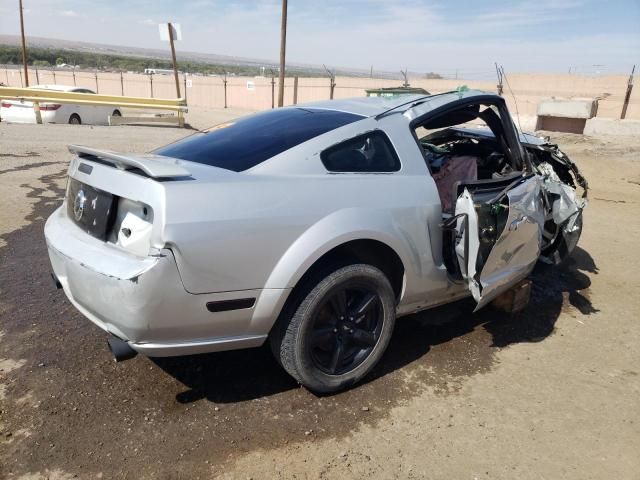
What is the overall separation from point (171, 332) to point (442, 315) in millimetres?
2466

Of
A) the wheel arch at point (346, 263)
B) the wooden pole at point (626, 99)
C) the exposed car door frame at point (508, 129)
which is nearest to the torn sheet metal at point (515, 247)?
the exposed car door frame at point (508, 129)

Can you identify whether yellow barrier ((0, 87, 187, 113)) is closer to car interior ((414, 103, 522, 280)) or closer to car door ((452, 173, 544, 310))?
car interior ((414, 103, 522, 280))

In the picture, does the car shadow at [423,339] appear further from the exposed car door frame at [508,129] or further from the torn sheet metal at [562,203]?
the exposed car door frame at [508,129]

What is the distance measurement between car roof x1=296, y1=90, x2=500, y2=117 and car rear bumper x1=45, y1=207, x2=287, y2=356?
4.76ft

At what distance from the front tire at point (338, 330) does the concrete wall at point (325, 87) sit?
9611 mm

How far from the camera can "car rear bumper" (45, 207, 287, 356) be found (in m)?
2.36

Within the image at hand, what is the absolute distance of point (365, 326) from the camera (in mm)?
3207

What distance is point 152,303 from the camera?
237 centimetres

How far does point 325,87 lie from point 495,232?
2412 cm

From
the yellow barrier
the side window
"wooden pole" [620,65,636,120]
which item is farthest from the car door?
"wooden pole" [620,65,636,120]

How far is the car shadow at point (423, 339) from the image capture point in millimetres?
3133

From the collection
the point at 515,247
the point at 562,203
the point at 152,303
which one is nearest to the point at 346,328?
the point at 152,303

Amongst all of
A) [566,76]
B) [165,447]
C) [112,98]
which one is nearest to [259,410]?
[165,447]

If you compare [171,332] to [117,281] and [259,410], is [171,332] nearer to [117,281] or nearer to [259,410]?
[117,281]
